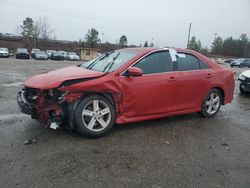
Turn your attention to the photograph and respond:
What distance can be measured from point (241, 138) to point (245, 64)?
1647 inches

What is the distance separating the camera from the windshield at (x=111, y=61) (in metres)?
5.13

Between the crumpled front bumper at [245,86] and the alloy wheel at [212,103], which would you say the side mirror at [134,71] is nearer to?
the alloy wheel at [212,103]

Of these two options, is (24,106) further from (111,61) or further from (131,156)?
(131,156)

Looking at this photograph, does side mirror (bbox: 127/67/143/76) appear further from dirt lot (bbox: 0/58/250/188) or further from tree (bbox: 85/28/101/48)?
tree (bbox: 85/28/101/48)

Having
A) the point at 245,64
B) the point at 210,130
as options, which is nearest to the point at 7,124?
the point at 210,130

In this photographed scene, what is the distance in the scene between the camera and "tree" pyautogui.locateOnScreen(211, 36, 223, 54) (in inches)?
3439

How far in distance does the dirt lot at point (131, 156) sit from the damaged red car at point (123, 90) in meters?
0.32

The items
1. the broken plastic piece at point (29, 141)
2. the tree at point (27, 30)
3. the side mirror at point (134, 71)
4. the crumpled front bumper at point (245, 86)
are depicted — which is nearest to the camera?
the broken plastic piece at point (29, 141)

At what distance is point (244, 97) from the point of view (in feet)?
31.8

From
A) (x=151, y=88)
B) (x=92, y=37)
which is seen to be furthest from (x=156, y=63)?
(x=92, y=37)

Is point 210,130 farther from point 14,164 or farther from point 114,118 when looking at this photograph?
point 14,164

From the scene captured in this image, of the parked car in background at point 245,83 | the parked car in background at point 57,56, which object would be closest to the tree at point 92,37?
the parked car in background at point 57,56

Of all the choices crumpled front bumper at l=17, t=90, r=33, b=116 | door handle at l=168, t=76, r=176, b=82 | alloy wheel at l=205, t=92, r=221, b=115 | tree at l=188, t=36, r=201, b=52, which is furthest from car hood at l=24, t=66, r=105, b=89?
tree at l=188, t=36, r=201, b=52

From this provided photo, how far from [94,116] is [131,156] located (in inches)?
39.6
